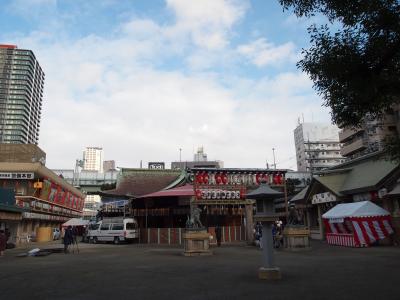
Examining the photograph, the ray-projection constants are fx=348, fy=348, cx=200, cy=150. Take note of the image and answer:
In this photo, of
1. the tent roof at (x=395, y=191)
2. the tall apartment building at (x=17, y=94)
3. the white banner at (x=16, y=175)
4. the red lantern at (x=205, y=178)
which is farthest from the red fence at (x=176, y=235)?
the tall apartment building at (x=17, y=94)

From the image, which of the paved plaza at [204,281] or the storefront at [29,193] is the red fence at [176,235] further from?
the paved plaza at [204,281]

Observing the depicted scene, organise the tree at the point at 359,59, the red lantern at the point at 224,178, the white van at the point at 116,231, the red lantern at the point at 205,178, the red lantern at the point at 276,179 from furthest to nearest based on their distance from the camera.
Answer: the white van at the point at 116,231 < the red lantern at the point at 276,179 < the red lantern at the point at 224,178 < the red lantern at the point at 205,178 < the tree at the point at 359,59

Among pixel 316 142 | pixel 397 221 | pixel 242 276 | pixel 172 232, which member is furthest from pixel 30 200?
pixel 316 142

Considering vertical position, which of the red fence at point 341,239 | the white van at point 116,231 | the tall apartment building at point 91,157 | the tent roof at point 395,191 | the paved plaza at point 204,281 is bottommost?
the paved plaza at point 204,281

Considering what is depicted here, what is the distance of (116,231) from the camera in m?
32.4

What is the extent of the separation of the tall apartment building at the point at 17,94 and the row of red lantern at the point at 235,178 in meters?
115

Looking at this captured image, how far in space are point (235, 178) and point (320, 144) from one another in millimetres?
91361

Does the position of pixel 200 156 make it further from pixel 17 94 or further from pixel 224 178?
pixel 224 178

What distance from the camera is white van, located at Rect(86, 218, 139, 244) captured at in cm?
3203

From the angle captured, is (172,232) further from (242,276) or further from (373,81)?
(373,81)

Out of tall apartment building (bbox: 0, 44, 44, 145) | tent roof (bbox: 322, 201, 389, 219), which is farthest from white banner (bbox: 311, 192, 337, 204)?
tall apartment building (bbox: 0, 44, 44, 145)

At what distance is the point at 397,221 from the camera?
73.5 feet

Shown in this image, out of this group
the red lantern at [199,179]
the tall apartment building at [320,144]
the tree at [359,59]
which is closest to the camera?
the tree at [359,59]

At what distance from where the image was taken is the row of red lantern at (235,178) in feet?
81.7
